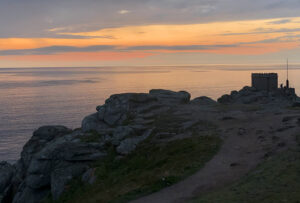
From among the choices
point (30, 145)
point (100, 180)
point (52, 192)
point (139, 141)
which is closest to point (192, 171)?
point (100, 180)

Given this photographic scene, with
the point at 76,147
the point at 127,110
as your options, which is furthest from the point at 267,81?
the point at 76,147

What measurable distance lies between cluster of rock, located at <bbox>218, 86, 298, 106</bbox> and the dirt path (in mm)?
25361

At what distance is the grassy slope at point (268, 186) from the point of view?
735 inches

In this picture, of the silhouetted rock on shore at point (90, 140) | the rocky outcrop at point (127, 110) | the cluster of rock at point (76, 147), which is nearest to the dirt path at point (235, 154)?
the silhouetted rock on shore at point (90, 140)

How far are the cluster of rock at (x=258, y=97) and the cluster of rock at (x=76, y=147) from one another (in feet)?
75.2

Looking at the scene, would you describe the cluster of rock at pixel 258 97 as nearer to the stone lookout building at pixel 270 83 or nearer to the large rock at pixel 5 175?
the stone lookout building at pixel 270 83

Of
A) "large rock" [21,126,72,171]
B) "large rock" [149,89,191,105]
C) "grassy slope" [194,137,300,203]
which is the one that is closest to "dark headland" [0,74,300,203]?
"grassy slope" [194,137,300,203]

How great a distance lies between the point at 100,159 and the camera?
3709 cm

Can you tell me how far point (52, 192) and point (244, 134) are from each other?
23.4 m

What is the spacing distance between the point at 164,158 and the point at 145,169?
7.89 feet

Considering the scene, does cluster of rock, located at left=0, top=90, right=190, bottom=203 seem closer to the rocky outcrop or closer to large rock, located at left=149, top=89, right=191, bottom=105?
the rocky outcrop

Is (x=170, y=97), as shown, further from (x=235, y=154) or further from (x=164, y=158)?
(x=235, y=154)

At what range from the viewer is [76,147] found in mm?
38250

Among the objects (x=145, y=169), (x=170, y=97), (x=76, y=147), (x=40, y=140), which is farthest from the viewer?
(x=170, y=97)
